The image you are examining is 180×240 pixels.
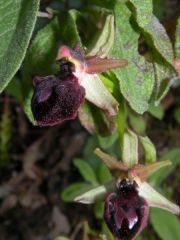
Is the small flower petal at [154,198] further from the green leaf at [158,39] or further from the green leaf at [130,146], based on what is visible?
the green leaf at [158,39]

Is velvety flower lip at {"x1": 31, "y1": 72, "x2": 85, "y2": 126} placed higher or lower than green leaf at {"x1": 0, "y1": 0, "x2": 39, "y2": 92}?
lower

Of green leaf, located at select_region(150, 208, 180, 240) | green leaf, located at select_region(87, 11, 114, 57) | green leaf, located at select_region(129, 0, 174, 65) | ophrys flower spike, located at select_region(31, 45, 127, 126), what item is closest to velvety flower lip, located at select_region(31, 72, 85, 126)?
ophrys flower spike, located at select_region(31, 45, 127, 126)

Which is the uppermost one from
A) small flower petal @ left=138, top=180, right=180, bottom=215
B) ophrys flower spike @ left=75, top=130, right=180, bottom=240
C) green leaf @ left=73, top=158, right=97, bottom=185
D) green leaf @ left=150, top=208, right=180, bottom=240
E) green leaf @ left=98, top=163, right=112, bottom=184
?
ophrys flower spike @ left=75, top=130, right=180, bottom=240

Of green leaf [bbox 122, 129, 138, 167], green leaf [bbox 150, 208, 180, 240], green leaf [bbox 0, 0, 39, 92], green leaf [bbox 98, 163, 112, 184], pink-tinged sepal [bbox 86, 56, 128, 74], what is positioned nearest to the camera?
green leaf [bbox 0, 0, 39, 92]

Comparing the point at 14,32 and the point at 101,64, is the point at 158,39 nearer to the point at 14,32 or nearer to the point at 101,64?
the point at 101,64

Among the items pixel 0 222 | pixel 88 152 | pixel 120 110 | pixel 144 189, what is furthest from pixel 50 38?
pixel 0 222

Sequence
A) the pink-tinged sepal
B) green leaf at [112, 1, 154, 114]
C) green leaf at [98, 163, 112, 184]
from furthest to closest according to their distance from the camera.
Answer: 1. green leaf at [98, 163, 112, 184]
2. green leaf at [112, 1, 154, 114]
3. the pink-tinged sepal

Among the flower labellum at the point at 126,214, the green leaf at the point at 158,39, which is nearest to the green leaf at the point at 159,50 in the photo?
the green leaf at the point at 158,39

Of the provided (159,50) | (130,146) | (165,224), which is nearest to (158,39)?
(159,50)

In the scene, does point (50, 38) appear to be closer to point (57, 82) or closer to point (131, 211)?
point (57, 82)

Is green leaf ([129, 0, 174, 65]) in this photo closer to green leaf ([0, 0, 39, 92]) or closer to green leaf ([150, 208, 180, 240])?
green leaf ([0, 0, 39, 92])
